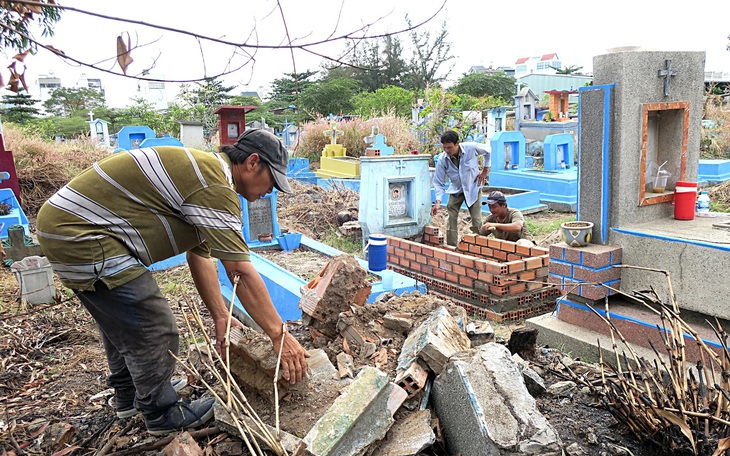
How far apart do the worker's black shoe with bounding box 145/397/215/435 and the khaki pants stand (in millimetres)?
5825

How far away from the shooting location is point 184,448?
227 centimetres

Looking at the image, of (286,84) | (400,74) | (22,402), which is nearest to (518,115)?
(22,402)

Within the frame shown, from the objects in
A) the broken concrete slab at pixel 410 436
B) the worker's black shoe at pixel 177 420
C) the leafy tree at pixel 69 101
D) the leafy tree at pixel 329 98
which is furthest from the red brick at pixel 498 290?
the leafy tree at pixel 69 101

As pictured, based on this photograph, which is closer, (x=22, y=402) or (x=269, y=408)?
(x=269, y=408)

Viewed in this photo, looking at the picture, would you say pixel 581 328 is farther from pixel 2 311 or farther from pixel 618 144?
pixel 2 311

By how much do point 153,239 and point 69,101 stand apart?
4686cm

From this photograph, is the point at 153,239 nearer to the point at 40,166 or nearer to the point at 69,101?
the point at 40,166

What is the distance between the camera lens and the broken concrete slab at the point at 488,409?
221cm

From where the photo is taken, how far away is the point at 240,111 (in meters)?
9.74

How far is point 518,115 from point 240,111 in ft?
41.0

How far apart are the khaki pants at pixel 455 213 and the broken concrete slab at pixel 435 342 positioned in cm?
483

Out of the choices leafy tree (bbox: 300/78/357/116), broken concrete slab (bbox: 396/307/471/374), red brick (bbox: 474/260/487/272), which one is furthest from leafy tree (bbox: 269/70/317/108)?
broken concrete slab (bbox: 396/307/471/374)

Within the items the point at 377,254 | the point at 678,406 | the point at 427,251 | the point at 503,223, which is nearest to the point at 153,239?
the point at 678,406

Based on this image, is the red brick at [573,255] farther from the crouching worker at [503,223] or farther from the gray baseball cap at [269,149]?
the gray baseball cap at [269,149]
